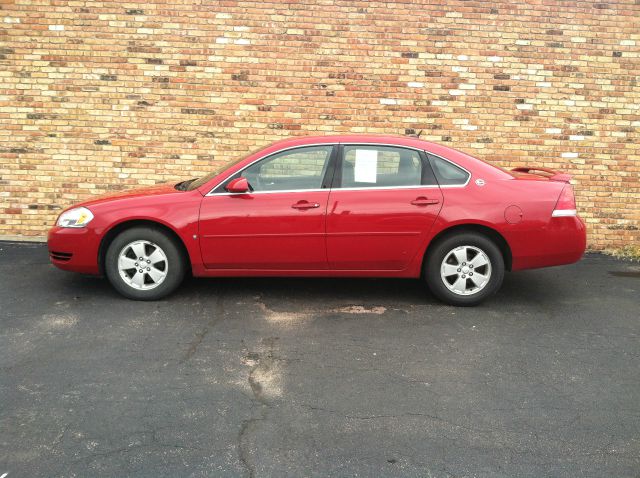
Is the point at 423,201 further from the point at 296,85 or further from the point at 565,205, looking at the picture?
the point at 296,85

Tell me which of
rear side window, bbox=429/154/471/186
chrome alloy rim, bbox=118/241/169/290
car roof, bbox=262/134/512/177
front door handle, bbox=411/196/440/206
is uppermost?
car roof, bbox=262/134/512/177

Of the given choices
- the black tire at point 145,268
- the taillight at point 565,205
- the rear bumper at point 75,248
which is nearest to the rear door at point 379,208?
the taillight at point 565,205

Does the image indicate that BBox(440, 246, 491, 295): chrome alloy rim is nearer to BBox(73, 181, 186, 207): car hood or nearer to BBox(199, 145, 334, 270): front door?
BBox(199, 145, 334, 270): front door

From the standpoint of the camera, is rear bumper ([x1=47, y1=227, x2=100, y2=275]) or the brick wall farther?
the brick wall

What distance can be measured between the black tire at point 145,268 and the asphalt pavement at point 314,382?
0.13 meters

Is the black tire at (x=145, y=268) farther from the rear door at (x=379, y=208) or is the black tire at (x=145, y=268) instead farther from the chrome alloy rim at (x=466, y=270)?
the chrome alloy rim at (x=466, y=270)

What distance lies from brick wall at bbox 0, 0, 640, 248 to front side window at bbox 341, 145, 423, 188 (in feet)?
8.41

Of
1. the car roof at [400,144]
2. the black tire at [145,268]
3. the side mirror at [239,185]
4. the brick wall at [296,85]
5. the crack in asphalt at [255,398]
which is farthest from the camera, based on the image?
the brick wall at [296,85]

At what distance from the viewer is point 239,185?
213 inches

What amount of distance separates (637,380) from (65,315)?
4.41 m

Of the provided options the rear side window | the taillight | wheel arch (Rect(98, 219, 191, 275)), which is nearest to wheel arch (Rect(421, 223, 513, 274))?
the rear side window

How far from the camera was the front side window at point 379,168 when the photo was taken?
18.2 ft

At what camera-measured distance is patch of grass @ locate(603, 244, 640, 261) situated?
811 centimetres

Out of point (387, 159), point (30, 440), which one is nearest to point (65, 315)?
point (30, 440)
